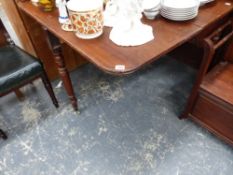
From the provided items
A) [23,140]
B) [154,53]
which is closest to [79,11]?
[154,53]

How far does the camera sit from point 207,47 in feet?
3.34

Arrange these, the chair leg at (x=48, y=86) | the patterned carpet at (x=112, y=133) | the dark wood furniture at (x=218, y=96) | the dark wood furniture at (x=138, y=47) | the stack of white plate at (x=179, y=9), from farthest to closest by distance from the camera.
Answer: the chair leg at (x=48, y=86) → the patterned carpet at (x=112, y=133) → the dark wood furniture at (x=218, y=96) → the stack of white plate at (x=179, y=9) → the dark wood furniture at (x=138, y=47)

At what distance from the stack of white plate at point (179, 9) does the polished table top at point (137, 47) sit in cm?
2

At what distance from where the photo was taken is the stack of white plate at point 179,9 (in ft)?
3.08

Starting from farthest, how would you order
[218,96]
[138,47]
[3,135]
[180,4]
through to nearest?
[3,135]
[218,96]
[180,4]
[138,47]

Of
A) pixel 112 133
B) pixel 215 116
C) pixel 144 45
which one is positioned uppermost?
pixel 144 45

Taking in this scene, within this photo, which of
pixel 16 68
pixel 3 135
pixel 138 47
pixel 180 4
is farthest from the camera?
pixel 3 135

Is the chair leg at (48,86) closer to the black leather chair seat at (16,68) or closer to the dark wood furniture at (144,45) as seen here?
the black leather chair seat at (16,68)

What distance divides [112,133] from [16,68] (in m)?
0.73

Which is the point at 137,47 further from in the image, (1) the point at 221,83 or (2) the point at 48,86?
(2) the point at 48,86

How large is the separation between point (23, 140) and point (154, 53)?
3.58 ft

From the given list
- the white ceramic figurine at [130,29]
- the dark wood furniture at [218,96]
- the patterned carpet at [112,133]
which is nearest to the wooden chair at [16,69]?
the patterned carpet at [112,133]

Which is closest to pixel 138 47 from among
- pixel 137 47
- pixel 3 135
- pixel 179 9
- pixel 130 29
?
pixel 137 47

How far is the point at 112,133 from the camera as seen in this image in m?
1.41
